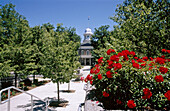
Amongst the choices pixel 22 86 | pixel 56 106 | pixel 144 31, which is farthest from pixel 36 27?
pixel 144 31

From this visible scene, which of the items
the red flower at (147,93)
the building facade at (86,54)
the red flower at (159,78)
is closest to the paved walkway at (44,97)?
the red flower at (147,93)

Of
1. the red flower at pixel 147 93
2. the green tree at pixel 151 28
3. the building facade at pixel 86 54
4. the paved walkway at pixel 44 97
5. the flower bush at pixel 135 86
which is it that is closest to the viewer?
the red flower at pixel 147 93

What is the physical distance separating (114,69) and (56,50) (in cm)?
758

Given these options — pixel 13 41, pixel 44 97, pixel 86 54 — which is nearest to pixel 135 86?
pixel 44 97

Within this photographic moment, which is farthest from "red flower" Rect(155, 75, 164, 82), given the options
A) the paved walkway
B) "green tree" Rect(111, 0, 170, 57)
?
the paved walkway

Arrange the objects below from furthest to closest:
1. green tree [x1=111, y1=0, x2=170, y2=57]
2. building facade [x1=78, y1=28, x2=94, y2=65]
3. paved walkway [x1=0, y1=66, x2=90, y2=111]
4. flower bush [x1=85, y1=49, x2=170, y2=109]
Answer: building facade [x1=78, y1=28, x2=94, y2=65] < green tree [x1=111, y1=0, x2=170, y2=57] < paved walkway [x1=0, y1=66, x2=90, y2=111] < flower bush [x1=85, y1=49, x2=170, y2=109]

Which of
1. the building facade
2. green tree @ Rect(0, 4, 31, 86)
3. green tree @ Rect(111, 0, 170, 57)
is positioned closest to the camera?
green tree @ Rect(111, 0, 170, 57)

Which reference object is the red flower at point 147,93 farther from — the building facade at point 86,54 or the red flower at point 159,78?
the building facade at point 86,54

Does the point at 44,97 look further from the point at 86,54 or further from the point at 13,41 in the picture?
the point at 86,54

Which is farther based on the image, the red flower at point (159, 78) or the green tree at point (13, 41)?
the green tree at point (13, 41)

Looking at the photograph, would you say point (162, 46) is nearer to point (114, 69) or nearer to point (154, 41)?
point (154, 41)

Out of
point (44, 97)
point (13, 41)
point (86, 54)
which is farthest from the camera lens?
point (86, 54)

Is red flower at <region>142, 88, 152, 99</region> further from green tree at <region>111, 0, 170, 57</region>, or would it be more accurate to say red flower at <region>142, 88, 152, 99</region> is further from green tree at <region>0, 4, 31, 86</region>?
green tree at <region>0, 4, 31, 86</region>

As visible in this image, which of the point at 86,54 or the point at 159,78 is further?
the point at 86,54
